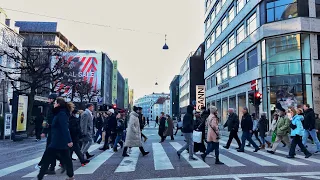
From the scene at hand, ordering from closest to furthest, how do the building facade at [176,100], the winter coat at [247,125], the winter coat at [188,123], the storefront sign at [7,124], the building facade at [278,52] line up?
the winter coat at [188,123] < the winter coat at [247,125] < the storefront sign at [7,124] < the building facade at [278,52] < the building facade at [176,100]

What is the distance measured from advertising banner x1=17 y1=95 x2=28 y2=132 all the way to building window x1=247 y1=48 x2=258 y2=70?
20.5m

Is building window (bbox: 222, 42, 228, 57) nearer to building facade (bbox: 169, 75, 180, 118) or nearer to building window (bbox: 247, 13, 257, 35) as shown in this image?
building window (bbox: 247, 13, 257, 35)

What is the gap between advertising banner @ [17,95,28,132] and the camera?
19906 mm

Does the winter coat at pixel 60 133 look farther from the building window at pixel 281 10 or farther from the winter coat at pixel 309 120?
the building window at pixel 281 10

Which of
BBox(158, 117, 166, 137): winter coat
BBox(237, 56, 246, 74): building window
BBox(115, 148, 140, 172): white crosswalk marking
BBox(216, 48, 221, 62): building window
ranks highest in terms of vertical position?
BBox(216, 48, 221, 62): building window

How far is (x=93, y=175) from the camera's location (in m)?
7.32

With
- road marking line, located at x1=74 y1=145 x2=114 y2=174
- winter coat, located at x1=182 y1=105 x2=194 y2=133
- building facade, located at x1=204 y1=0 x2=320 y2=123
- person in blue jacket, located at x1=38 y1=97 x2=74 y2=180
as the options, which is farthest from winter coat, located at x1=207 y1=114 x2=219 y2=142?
building facade, located at x1=204 y1=0 x2=320 y2=123

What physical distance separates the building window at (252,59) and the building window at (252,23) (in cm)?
210

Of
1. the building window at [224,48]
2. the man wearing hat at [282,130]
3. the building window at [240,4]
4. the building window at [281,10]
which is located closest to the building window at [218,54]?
the building window at [224,48]

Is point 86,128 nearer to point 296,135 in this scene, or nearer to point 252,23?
point 296,135

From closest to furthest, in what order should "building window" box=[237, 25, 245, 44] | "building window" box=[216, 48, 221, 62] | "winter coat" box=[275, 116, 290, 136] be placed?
"winter coat" box=[275, 116, 290, 136] → "building window" box=[237, 25, 245, 44] → "building window" box=[216, 48, 221, 62]

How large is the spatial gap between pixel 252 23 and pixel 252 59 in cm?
361

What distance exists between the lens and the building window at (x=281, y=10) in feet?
83.7

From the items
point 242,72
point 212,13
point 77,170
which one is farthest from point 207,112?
point 212,13
